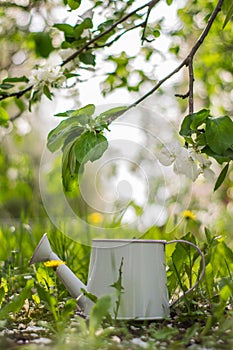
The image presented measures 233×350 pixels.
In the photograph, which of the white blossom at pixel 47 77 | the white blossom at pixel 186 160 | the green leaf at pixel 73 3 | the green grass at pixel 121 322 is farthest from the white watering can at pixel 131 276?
the green leaf at pixel 73 3

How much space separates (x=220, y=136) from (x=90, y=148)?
0.24 meters

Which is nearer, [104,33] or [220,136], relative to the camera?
[220,136]

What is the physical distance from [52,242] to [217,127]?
86 cm

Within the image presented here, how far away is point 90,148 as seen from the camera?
1061 millimetres

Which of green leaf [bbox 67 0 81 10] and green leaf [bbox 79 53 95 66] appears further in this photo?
green leaf [bbox 79 53 95 66]

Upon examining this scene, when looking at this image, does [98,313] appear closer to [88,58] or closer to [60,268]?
[60,268]

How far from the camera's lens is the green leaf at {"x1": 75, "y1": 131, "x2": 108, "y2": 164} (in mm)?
1061

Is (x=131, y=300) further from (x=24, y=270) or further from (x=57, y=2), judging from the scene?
(x=57, y=2)

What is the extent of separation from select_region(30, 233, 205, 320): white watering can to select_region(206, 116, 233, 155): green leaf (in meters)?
0.23

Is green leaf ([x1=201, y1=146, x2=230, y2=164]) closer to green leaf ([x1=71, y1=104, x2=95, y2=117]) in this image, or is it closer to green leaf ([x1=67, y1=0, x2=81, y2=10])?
green leaf ([x1=71, y1=104, x2=95, y2=117])

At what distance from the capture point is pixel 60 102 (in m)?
2.51

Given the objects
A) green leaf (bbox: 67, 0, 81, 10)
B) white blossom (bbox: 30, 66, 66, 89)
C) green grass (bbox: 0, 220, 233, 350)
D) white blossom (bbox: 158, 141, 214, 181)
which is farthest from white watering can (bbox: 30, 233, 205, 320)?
→ green leaf (bbox: 67, 0, 81, 10)

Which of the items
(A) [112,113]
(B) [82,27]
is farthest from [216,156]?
(B) [82,27]

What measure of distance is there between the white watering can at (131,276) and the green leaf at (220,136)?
225mm
